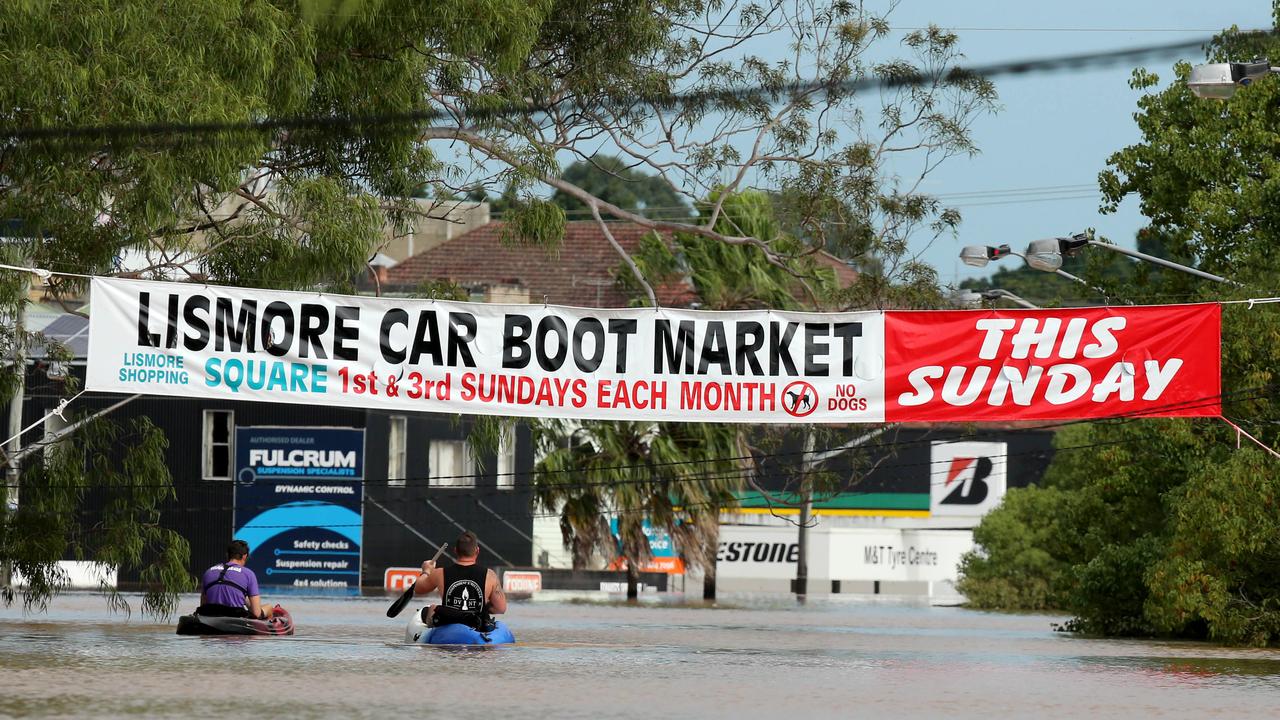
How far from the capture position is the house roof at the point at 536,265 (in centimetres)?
5562

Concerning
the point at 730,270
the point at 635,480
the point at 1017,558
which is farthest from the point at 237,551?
the point at 1017,558

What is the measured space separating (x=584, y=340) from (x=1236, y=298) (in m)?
11.8

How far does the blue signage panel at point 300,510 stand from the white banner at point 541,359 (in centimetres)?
2619

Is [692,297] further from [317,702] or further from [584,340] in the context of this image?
[317,702]

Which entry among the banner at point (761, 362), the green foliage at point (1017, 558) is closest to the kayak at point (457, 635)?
the banner at point (761, 362)

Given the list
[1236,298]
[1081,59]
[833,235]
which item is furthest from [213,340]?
[1236,298]

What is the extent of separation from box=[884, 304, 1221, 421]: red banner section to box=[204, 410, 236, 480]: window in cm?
2859

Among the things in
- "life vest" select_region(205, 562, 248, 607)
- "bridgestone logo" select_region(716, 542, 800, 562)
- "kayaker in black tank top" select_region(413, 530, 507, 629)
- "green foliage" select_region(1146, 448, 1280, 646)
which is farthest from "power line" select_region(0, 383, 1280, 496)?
"bridgestone logo" select_region(716, 542, 800, 562)

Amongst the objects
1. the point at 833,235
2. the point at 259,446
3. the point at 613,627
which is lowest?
the point at 613,627

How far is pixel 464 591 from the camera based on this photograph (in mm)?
20281

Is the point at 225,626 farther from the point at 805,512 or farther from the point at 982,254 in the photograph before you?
the point at 805,512

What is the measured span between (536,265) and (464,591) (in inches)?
1584

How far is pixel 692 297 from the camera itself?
43.4 metres

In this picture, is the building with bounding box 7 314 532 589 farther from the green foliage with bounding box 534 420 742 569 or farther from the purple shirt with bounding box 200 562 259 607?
the purple shirt with bounding box 200 562 259 607
